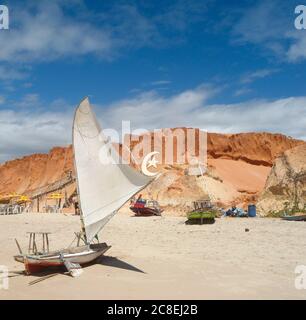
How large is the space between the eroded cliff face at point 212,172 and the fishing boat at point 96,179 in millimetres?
25958

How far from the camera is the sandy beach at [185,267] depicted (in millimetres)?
9984

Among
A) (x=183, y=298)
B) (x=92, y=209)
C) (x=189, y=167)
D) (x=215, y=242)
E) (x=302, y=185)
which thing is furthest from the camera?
(x=189, y=167)

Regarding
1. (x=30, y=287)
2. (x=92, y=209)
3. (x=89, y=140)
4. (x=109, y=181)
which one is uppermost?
(x=89, y=140)

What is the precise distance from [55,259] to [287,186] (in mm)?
22772

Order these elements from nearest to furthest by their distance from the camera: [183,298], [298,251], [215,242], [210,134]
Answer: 1. [183,298]
2. [298,251]
3. [215,242]
4. [210,134]

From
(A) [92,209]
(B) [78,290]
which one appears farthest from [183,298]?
(A) [92,209]

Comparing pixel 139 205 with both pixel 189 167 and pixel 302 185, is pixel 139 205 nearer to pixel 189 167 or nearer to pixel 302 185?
pixel 302 185

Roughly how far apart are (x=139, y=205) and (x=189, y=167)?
733 inches

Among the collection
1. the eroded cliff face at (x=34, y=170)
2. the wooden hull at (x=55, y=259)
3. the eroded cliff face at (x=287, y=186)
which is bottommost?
the wooden hull at (x=55, y=259)

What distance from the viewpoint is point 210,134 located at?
257 ft

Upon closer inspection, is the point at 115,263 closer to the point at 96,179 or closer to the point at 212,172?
the point at 96,179

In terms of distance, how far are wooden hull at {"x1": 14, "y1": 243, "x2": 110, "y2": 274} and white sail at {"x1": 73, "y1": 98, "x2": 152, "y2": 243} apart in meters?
0.84

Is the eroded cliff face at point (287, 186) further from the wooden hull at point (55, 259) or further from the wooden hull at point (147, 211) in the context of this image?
the wooden hull at point (55, 259)

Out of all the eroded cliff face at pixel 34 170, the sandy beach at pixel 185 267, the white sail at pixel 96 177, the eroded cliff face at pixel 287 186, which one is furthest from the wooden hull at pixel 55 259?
the eroded cliff face at pixel 34 170
